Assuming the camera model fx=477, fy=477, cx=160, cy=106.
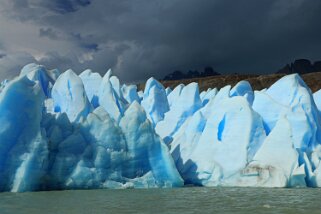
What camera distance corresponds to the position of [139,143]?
688 inches

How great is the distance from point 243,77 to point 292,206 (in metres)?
60.3

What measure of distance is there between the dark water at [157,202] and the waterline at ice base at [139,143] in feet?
5.57

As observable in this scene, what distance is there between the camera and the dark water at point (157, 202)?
1069cm

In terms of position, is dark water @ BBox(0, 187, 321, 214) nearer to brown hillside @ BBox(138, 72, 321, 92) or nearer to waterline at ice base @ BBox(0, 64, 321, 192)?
waterline at ice base @ BBox(0, 64, 321, 192)

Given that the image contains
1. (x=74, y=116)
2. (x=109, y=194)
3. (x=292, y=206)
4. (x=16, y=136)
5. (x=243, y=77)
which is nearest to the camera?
(x=292, y=206)

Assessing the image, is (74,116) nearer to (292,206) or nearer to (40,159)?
(40,159)

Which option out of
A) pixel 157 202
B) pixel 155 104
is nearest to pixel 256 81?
pixel 155 104

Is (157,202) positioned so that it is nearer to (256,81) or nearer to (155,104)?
(155,104)

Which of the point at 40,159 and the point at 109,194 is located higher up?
the point at 40,159

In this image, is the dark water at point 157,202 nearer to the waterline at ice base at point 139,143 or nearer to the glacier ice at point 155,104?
the waterline at ice base at point 139,143

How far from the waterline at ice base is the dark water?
66.8 inches

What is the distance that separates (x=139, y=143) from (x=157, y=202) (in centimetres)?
546

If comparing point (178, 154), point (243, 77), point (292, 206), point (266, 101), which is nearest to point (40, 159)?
point (178, 154)

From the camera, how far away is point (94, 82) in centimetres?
2378
